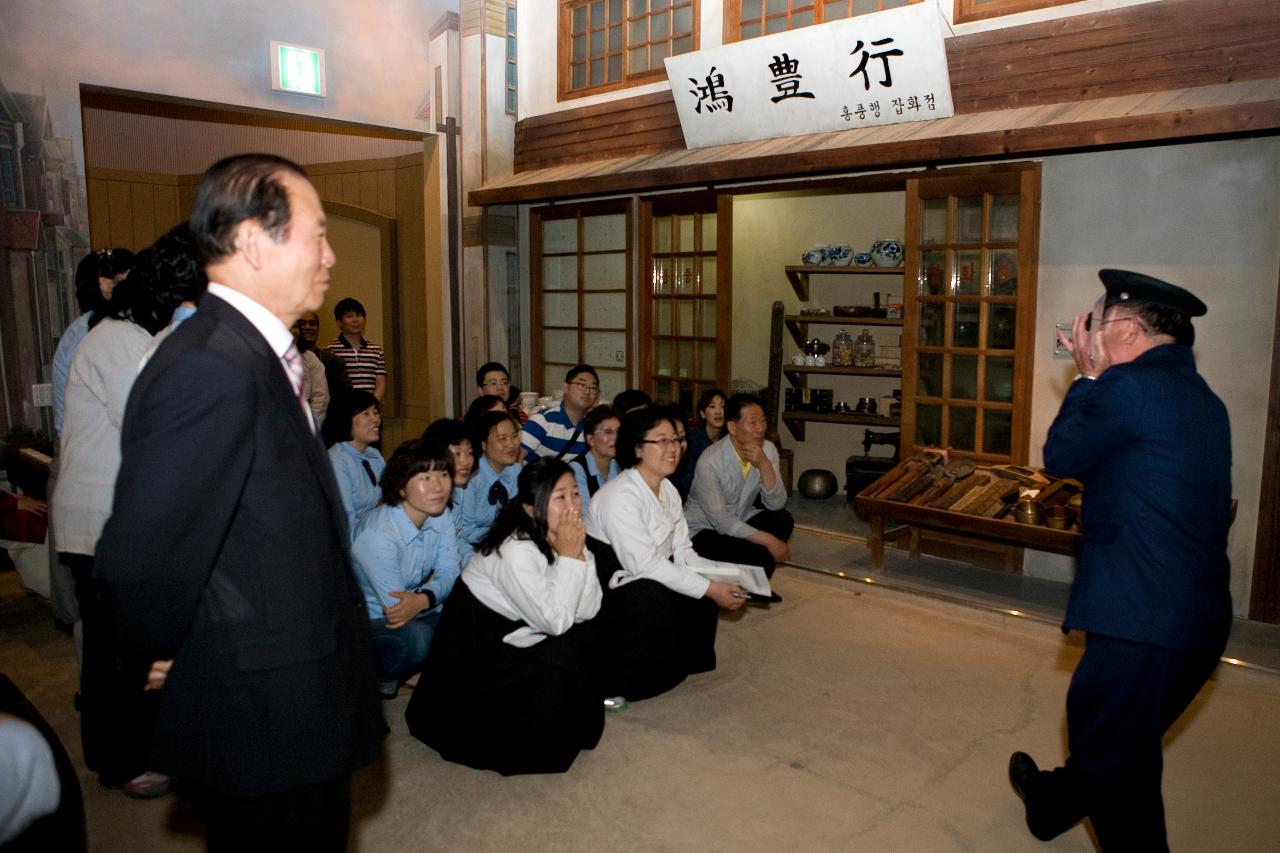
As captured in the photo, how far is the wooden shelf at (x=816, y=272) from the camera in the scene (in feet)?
22.4

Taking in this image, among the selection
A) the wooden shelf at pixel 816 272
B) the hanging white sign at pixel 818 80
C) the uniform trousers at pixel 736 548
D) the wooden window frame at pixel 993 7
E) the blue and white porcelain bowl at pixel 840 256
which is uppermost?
the wooden window frame at pixel 993 7

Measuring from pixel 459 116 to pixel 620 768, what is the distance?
5.73 meters

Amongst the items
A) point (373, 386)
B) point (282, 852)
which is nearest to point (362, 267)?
point (373, 386)

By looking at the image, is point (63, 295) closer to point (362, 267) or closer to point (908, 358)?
point (362, 267)

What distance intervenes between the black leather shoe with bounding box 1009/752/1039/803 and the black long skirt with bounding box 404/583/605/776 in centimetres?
132

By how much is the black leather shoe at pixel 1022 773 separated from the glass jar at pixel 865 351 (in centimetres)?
466

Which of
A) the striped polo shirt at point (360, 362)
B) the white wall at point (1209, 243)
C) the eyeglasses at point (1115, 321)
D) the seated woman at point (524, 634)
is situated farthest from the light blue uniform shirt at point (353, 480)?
the white wall at point (1209, 243)

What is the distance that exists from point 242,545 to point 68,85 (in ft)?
16.9

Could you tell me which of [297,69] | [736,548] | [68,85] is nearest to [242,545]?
[736,548]

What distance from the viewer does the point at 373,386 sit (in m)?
6.58

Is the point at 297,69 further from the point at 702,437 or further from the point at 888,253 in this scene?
the point at 888,253

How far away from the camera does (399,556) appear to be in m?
3.42

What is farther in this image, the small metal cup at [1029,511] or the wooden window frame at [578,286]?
the wooden window frame at [578,286]

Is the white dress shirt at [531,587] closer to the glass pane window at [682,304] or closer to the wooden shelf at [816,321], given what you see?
the glass pane window at [682,304]
